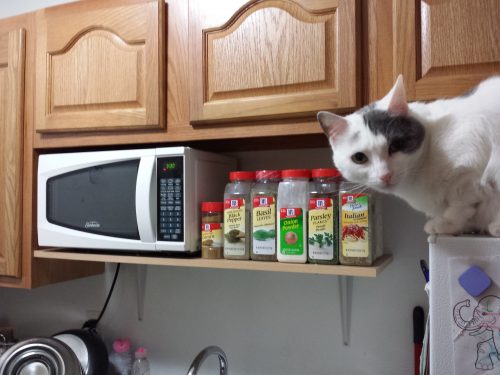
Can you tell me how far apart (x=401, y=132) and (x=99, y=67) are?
0.87 m

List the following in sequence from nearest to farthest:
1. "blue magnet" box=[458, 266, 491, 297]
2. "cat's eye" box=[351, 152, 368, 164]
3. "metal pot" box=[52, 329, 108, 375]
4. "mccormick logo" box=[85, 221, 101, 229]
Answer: "blue magnet" box=[458, 266, 491, 297]
"cat's eye" box=[351, 152, 368, 164]
"mccormick logo" box=[85, 221, 101, 229]
"metal pot" box=[52, 329, 108, 375]

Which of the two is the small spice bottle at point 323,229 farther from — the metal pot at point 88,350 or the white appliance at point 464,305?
the metal pot at point 88,350

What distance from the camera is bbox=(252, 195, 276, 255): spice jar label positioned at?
3.12ft

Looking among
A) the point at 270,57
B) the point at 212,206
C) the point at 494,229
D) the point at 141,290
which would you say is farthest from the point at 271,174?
the point at 141,290

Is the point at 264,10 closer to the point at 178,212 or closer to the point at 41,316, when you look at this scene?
the point at 178,212

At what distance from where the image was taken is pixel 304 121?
0.92 metres

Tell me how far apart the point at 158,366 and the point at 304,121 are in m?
1.12

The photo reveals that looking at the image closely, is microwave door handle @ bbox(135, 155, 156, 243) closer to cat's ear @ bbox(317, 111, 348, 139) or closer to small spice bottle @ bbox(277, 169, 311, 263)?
small spice bottle @ bbox(277, 169, 311, 263)

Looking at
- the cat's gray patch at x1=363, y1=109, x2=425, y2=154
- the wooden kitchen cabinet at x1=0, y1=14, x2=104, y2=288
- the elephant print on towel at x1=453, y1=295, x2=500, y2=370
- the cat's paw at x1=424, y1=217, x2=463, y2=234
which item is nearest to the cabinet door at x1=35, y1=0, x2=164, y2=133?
the wooden kitchen cabinet at x1=0, y1=14, x2=104, y2=288

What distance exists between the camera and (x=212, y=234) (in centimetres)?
102

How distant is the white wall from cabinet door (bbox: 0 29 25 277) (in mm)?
409

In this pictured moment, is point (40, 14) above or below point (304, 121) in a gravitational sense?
above

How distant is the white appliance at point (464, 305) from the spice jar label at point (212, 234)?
56 cm

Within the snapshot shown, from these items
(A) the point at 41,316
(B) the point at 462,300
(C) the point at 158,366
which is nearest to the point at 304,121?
(B) the point at 462,300
